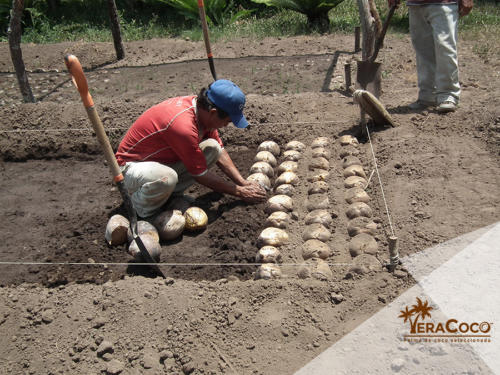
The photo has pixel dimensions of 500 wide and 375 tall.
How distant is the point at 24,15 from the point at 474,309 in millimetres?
12401

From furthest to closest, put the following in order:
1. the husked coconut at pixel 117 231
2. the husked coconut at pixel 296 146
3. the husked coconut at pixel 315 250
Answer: the husked coconut at pixel 296 146, the husked coconut at pixel 117 231, the husked coconut at pixel 315 250

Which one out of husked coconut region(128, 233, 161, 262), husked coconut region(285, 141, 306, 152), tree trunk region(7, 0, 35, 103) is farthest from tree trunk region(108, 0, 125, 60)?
husked coconut region(128, 233, 161, 262)

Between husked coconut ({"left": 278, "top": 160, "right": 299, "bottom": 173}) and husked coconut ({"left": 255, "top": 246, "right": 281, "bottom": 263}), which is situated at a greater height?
husked coconut ({"left": 278, "top": 160, "right": 299, "bottom": 173})

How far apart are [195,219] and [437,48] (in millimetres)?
3283

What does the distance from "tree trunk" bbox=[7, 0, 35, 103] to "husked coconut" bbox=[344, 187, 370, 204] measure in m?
4.92

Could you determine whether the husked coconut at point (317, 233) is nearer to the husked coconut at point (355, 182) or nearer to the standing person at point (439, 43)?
the husked coconut at point (355, 182)

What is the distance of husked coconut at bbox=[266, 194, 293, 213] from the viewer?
4469 millimetres

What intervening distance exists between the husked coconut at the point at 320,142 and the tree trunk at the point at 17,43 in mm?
4194

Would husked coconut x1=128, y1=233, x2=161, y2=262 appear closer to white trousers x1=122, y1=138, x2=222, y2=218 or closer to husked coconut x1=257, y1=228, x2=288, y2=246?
white trousers x1=122, y1=138, x2=222, y2=218

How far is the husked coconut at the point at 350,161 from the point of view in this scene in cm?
496

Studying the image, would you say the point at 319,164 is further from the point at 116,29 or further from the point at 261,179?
the point at 116,29

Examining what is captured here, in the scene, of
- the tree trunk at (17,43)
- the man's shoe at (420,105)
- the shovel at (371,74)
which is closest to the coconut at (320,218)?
the man's shoe at (420,105)

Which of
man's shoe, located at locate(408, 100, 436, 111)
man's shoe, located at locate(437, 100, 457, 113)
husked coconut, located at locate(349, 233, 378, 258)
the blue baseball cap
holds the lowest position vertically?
husked coconut, located at locate(349, 233, 378, 258)

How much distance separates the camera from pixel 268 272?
3672 millimetres
